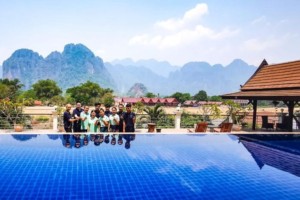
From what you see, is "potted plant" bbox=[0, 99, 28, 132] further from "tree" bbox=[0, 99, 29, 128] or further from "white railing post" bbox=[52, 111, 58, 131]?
"white railing post" bbox=[52, 111, 58, 131]

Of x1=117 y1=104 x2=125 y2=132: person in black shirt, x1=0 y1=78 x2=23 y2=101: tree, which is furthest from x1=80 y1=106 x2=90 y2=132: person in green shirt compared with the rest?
x1=0 y1=78 x2=23 y2=101: tree

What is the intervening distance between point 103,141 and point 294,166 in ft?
20.4

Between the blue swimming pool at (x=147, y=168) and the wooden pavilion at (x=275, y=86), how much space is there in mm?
2993

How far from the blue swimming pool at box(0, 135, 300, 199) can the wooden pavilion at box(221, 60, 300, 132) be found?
2993mm

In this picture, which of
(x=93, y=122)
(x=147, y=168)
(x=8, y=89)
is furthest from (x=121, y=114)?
(x=8, y=89)

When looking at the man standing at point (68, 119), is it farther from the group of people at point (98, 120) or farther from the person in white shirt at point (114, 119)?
the person in white shirt at point (114, 119)

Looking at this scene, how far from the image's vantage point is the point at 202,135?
13.3 meters

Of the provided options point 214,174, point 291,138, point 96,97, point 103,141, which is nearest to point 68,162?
point 103,141

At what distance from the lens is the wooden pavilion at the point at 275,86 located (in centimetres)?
1443

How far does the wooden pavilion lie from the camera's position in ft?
47.3

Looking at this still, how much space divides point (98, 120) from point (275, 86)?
1054 cm

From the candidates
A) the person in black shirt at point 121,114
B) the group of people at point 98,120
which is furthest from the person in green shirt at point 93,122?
the person in black shirt at point 121,114

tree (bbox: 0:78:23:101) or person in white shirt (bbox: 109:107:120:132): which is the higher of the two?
tree (bbox: 0:78:23:101)

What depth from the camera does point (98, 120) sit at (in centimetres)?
1112
